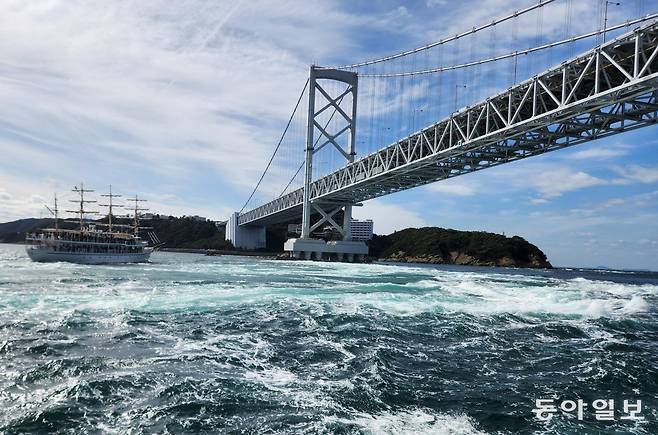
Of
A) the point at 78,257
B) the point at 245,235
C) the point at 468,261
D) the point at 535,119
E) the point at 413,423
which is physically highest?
the point at 535,119

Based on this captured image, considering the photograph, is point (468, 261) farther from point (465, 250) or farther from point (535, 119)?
point (535, 119)

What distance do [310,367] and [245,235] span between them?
84102 millimetres

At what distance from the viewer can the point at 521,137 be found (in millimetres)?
31391

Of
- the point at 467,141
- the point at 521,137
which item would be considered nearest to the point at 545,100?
the point at 521,137

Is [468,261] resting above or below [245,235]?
below

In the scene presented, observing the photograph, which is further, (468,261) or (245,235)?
(245,235)

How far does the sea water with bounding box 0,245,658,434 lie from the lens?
5.44 meters

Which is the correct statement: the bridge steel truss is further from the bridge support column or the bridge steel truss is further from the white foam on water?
the bridge support column

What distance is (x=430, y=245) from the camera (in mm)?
80625

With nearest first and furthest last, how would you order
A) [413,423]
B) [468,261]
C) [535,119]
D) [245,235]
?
[413,423]
[535,119]
[468,261]
[245,235]

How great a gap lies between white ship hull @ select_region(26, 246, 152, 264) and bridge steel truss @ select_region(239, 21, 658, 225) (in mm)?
21834

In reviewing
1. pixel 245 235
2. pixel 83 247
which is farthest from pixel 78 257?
pixel 245 235

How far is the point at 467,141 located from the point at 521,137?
3.22 m

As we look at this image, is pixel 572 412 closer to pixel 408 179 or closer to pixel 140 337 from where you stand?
pixel 140 337
